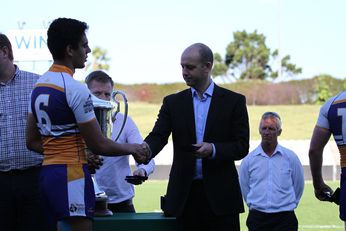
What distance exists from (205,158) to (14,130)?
Answer: 1246 mm

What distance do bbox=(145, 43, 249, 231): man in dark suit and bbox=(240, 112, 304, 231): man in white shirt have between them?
2335 millimetres

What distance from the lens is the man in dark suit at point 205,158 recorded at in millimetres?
4820

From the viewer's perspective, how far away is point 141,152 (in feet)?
14.7

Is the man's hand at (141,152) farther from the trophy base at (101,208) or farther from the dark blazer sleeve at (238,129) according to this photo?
the trophy base at (101,208)

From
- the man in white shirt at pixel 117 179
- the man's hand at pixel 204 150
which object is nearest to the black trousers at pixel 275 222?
the man in white shirt at pixel 117 179

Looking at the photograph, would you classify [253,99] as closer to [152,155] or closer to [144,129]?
[144,129]

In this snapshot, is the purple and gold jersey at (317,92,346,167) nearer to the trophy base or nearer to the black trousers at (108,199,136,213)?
the trophy base

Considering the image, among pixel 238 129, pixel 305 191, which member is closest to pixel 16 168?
pixel 238 129

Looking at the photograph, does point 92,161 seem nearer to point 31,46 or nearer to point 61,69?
point 61,69

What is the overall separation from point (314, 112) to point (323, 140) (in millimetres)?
33276

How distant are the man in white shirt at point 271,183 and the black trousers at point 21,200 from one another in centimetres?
278

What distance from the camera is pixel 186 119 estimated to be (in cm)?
494

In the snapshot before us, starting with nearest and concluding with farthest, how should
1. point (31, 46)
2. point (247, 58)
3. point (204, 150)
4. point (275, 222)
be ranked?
point (204, 150) → point (275, 222) → point (31, 46) → point (247, 58)

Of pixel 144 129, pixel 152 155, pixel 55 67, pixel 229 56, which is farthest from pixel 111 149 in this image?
pixel 229 56
